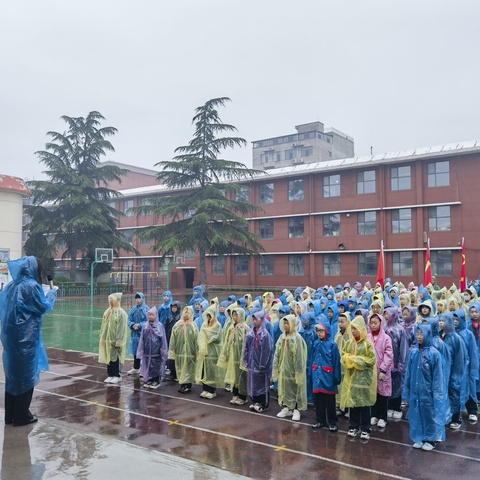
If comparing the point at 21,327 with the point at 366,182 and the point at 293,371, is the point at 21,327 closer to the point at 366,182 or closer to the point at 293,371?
the point at 293,371

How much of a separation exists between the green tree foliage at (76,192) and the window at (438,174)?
21.6 m

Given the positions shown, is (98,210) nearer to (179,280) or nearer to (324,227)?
(179,280)

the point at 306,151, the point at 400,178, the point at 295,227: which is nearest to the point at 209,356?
the point at 400,178

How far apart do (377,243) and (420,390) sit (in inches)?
1034

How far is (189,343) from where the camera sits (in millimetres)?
9148

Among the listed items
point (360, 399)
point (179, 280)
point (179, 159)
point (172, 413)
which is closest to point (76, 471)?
point (172, 413)

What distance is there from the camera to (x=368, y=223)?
32.1m

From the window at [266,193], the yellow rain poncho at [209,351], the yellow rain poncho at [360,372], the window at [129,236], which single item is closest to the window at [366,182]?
the window at [266,193]

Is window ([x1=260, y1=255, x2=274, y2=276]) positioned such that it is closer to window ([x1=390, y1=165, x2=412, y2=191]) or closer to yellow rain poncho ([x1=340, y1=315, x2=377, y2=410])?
window ([x1=390, y1=165, x2=412, y2=191])

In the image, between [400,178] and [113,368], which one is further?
[400,178]

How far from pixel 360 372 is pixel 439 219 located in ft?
83.1

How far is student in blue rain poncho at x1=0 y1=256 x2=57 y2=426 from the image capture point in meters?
6.65

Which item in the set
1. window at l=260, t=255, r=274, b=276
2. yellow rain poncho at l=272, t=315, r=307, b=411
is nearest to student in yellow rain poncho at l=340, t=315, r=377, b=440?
yellow rain poncho at l=272, t=315, r=307, b=411

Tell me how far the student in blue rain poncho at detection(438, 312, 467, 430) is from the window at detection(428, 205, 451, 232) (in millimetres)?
23863
